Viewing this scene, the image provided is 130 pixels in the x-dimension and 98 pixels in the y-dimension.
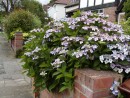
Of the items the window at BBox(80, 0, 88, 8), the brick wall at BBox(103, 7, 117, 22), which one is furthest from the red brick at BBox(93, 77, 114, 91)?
the window at BBox(80, 0, 88, 8)

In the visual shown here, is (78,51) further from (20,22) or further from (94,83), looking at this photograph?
(20,22)

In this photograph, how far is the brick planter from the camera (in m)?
1.97

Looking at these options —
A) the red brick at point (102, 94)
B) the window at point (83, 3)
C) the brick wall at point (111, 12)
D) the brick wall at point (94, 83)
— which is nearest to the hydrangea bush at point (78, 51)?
the brick wall at point (94, 83)

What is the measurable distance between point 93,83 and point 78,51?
432mm

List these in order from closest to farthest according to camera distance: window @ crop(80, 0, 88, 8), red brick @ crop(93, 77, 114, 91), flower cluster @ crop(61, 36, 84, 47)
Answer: red brick @ crop(93, 77, 114, 91), flower cluster @ crop(61, 36, 84, 47), window @ crop(80, 0, 88, 8)

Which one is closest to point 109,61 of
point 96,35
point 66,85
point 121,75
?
point 121,75

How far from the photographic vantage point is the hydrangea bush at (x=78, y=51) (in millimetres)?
2236

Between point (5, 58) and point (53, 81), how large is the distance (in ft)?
21.2

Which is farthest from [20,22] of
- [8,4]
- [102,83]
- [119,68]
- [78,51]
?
[8,4]

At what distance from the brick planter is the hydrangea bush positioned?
0.29 ft

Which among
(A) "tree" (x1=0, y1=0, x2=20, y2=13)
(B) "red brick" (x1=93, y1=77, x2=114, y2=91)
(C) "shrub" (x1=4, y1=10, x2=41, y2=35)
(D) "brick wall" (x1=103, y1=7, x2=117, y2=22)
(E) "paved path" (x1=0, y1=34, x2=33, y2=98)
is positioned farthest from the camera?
(A) "tree" (x1=0, y1=0, x2=20, y2=13)

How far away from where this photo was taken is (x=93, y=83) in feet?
6.44

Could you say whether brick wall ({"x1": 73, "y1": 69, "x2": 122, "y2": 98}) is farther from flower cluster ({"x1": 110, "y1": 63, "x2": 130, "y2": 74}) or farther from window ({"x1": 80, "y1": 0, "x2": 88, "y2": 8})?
window ({"x1": 80, "y1": 0, "x2": 88, "y2": 8})

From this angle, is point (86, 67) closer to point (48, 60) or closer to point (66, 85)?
point (66, 85)
